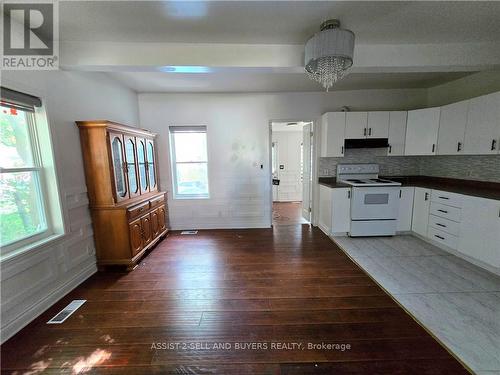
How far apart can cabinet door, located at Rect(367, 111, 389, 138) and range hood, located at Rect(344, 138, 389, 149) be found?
0.24ft

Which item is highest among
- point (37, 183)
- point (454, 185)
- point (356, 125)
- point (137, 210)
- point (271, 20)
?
point (271, 20)

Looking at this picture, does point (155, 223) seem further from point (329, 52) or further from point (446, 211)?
point (446, 211)

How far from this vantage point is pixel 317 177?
13.7 feet

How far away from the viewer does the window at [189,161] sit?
4031mm

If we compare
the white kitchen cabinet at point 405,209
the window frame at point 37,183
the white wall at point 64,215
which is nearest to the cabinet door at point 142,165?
the white wall at point 64,215

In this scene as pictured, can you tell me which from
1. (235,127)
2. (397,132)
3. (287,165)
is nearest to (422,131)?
(397,132)

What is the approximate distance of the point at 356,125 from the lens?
12.1 feet

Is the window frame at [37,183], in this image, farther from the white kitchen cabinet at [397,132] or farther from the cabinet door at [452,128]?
the cabinet door at [452,128]

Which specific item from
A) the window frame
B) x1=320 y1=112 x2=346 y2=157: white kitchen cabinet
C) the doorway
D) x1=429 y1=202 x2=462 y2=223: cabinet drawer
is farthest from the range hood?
the window frame

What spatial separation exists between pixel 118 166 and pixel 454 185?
16.6 feet

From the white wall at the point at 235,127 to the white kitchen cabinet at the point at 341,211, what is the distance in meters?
1.25

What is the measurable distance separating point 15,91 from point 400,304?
4003 millimetres

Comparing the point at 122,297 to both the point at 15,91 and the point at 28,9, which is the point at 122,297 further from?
the point at 28,9

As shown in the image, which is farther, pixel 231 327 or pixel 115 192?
pixel 115 192
